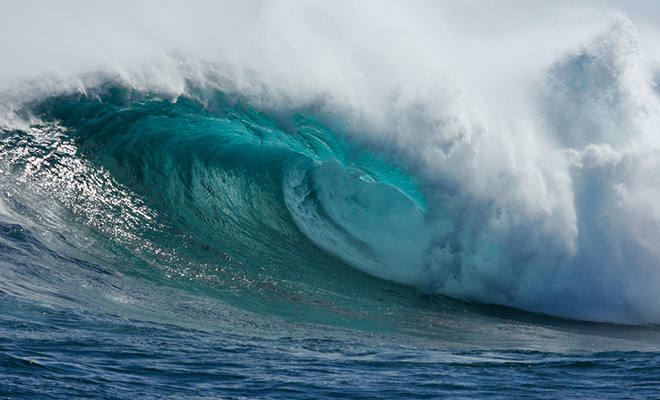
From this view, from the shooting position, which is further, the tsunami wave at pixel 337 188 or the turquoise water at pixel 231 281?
the tsunami wave at pixel 337 188

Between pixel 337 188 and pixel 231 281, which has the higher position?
pixel 337 188

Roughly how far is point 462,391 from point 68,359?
96.5 inches

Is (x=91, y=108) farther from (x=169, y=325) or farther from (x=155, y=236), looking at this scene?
(x=169, y=325)

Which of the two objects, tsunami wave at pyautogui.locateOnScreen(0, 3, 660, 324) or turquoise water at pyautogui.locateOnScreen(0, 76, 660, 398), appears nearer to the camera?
turquoise water at pyautogui.locateOnScreen(0, 76, 660, 398)

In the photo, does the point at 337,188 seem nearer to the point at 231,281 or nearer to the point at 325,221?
the point at 325,221

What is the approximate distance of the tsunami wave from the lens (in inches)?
290

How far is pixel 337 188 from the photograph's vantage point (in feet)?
32.6

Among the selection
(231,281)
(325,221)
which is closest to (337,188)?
(325,221)

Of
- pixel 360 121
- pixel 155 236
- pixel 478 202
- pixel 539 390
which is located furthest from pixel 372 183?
pixel 539 390

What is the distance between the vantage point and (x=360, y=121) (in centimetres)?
910

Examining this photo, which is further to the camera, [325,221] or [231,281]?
[325,221]

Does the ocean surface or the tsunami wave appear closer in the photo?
the ocean surface

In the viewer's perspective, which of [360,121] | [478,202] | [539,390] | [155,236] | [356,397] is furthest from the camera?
[360,121]

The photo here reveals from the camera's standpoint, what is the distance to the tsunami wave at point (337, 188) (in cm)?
736
